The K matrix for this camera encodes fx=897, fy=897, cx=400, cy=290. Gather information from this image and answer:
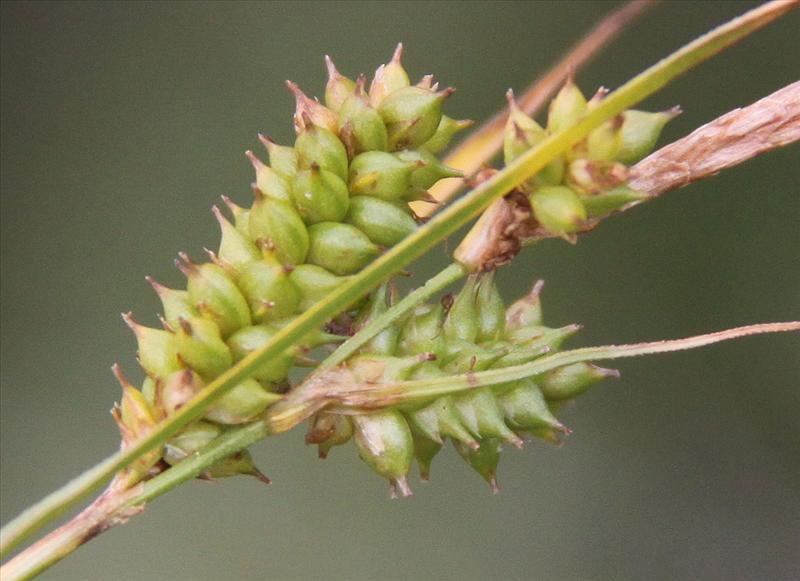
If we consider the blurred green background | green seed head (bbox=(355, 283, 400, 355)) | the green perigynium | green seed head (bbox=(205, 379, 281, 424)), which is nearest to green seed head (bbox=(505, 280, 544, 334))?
the green perigynium

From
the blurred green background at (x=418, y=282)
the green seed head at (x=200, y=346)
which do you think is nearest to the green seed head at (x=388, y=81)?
the green seed head at (x=200, y=346)

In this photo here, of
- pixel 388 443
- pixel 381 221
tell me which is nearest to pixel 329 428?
pixel 388 443

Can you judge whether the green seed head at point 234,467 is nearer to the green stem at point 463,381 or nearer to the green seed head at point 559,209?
the green stem at point 463,381

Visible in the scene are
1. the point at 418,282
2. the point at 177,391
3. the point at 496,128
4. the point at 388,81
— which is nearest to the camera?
the point at 177,391

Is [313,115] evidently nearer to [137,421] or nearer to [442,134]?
[442,134]

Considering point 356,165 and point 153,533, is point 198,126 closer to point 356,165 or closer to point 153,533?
point 153,533

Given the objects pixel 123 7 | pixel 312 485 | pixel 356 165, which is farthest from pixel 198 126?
pixel 356 165
